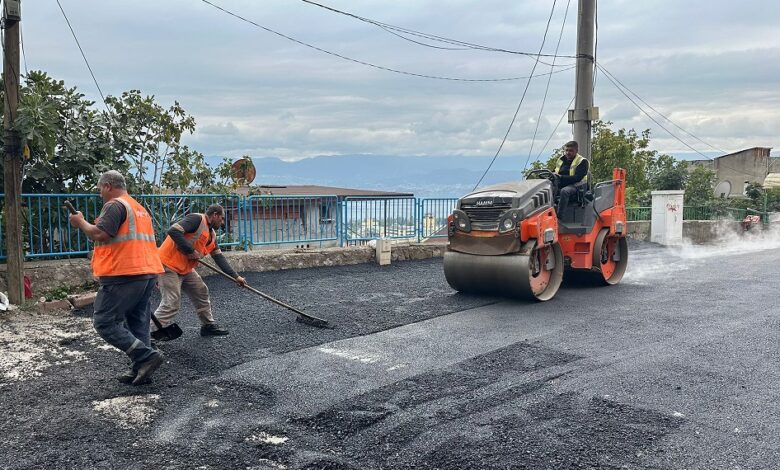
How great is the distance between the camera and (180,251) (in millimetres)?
5871

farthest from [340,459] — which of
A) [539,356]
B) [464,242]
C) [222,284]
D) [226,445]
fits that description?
[222,284]

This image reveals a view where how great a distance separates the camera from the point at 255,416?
4133mm

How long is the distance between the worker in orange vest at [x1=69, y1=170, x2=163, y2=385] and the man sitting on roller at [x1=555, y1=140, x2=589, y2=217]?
229 inches

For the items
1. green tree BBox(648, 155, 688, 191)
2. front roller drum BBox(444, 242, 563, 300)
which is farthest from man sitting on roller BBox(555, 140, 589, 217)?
green tree BBox(648, 155, 688, 191)

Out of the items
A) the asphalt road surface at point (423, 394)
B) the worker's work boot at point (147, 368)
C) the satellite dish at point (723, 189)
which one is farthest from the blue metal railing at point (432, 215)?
the satellite dish at point (723, 189)

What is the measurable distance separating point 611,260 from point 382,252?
159 inches

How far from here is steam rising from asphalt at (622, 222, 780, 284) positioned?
1120cm

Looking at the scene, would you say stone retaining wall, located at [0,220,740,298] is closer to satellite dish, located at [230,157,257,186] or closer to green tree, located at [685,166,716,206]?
satellite dish, located at [230,157,257,186]

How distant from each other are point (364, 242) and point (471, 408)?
26.4 feet

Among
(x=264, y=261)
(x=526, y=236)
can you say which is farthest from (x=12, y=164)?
(x=526, y=236)

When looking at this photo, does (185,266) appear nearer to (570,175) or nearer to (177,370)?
(177,370)

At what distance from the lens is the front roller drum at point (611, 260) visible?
9.21 m

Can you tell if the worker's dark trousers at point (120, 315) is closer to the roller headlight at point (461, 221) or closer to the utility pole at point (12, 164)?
the utility pole at point (12, 164)

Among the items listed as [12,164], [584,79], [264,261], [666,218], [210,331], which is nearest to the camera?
[210,331]
